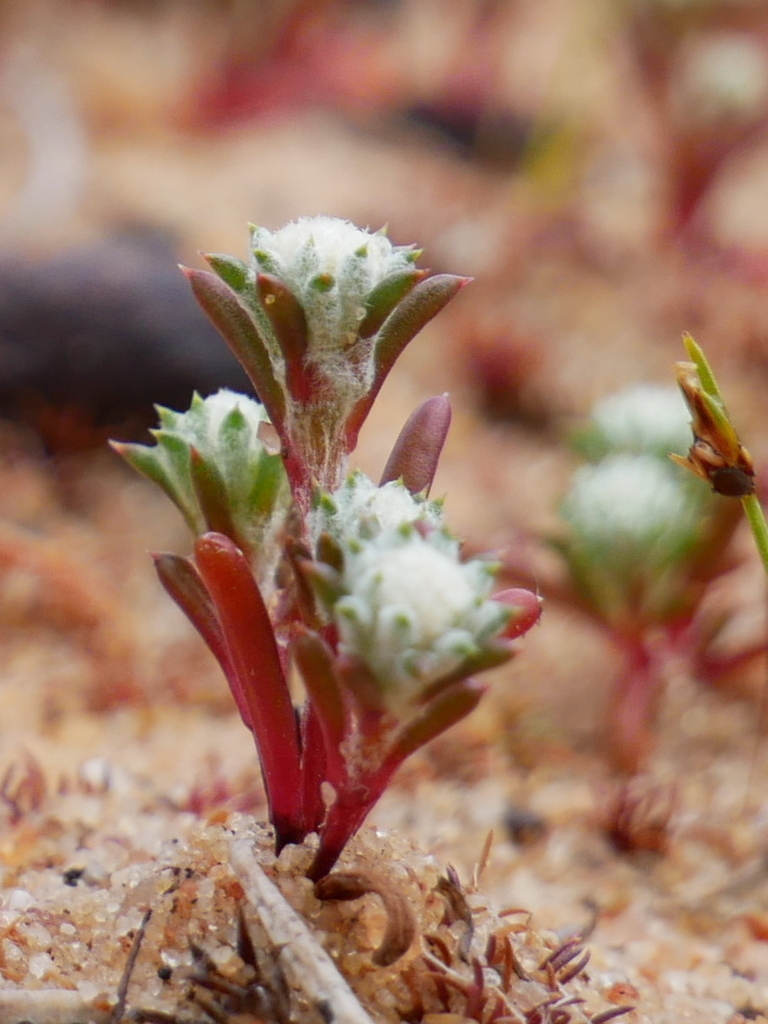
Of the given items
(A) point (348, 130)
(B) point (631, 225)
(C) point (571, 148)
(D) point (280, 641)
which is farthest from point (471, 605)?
(A) point (348, 130)

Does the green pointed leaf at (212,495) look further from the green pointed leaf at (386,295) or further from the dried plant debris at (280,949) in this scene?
the dried plant debris at (280,949)

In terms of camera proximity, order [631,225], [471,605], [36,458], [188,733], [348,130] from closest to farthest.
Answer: [471,605]
[188,733]
[36,458]
[631,225]
[348,130]

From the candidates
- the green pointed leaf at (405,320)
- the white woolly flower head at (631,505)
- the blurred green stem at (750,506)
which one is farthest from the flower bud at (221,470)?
the white woolly flower head at (631,505)

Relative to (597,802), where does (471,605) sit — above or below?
above

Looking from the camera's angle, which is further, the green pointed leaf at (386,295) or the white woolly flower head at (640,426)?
the white woolly flower head at (640,426)

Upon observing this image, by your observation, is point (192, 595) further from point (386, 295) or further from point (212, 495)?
point (386, 295)

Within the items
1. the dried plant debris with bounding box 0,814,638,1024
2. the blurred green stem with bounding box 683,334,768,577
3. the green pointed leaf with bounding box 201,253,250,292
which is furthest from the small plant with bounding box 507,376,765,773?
the green pointed leaf with bounding box 201,253,250,292

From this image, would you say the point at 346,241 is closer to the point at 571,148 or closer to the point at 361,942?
the point at 361,942

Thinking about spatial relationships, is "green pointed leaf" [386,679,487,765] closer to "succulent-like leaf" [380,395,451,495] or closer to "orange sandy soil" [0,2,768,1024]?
"orange sandy soil" [0,2,768,1024]
